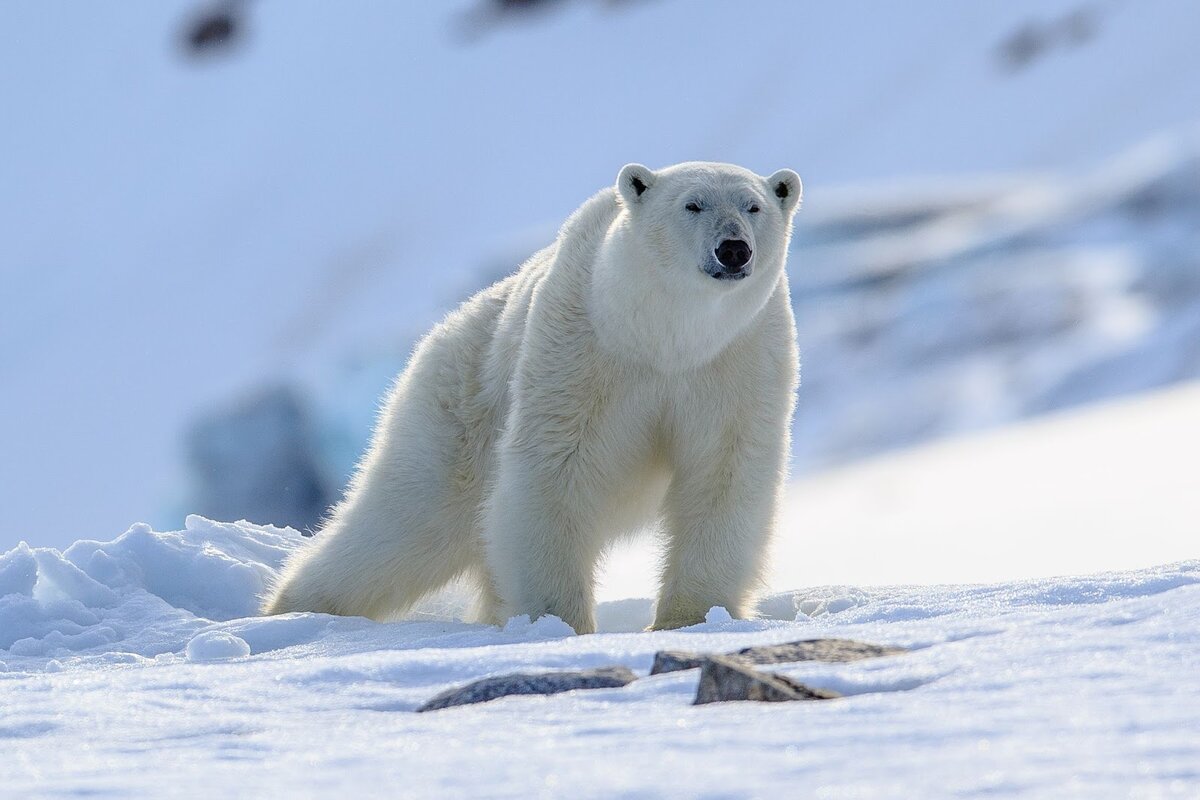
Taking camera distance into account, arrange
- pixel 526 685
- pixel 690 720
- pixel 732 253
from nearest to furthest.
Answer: pixel 690 720, pixel 526 685, pixel 732 253

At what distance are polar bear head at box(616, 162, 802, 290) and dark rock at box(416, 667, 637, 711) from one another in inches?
63.9

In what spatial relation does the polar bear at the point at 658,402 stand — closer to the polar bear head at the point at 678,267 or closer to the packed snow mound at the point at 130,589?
the polar bear head at the point at 678,267

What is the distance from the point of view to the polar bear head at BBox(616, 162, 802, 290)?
4234 millimetres

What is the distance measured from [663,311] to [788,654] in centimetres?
164

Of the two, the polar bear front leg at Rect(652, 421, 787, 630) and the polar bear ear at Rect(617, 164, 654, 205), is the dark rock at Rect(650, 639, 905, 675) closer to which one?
the polar bear front leg at Rect(652, 421, 787, 630)

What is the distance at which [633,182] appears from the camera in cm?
458

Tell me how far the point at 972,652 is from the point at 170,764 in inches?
56.6

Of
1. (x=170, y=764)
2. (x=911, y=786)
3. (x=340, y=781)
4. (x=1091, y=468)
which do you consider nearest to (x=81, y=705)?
(x=170, y=764)

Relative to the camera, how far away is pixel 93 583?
5086mm

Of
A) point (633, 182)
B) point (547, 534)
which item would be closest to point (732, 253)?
point (633, 182)

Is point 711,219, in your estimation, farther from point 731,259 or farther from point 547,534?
point 547,534

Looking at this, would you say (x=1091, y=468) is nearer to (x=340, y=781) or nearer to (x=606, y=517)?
(x=606, y=517)

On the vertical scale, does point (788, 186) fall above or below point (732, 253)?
above

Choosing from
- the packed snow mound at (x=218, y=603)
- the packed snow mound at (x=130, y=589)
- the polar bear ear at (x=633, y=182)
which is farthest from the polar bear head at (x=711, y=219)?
the packed snow mound at (x=130, y=589)
